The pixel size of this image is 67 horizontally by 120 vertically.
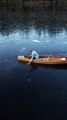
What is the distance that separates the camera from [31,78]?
81.1 ft

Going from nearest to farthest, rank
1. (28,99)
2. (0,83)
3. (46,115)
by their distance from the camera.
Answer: (46,115) < (28,99) < (0,83)

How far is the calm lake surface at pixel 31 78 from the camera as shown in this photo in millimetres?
19406

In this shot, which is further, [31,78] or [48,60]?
[48,60]

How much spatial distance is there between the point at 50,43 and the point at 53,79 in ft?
37.6

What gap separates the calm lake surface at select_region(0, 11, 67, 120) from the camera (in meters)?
19.4

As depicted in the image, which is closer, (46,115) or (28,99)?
(46,115)

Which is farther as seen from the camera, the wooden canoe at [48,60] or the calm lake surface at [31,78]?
the wooden canoe at [48,60]

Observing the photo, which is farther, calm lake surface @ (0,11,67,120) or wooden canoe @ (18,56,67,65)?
wooden canoe @ (18,56,67,65)

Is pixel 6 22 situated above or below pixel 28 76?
above

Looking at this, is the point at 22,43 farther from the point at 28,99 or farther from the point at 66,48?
the point at 28,99

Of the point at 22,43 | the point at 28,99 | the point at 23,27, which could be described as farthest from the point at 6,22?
the point at 28,99

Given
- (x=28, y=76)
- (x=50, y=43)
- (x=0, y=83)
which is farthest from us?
(x=50, y=43)

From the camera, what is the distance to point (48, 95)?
2152 cm

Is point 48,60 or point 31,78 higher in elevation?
point 48,60
